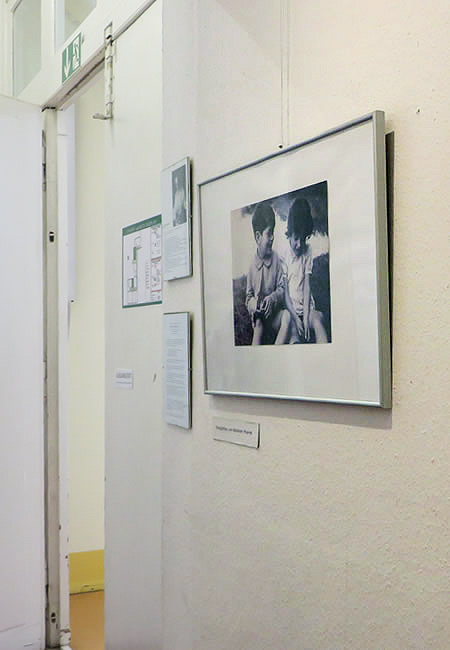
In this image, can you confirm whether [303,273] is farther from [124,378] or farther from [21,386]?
[21,386]

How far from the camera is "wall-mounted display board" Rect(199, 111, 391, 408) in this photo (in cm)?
122

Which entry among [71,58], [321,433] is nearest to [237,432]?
[321,433]

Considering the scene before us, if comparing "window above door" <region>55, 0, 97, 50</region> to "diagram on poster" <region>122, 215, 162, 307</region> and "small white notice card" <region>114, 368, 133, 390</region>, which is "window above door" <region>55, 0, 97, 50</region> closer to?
"diagram on poster" <region>122, 215, 162, 307</region>

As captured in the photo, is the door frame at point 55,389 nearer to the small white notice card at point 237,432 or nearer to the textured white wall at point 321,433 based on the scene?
the textured white wall at point 321,433

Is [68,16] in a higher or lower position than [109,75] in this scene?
higher

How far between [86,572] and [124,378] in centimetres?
186

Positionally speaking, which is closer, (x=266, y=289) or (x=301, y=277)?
(x=301, y=277)

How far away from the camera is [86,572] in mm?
3885

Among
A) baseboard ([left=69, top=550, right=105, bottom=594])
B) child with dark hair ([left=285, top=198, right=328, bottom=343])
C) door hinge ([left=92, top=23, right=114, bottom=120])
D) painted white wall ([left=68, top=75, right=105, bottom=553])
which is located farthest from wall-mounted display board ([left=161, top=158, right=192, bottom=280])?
baseboard ([left=69, top=550, right=105, bottom=594])

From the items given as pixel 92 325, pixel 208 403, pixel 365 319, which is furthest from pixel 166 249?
pixel 92 325

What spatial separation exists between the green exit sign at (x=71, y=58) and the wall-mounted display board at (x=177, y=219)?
3.33 feet

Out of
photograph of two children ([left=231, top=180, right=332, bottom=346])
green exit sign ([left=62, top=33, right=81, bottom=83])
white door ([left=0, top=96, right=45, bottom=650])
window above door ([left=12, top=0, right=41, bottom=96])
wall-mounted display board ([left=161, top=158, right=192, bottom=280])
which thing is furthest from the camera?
window above door ([left=12, top=0, right=41, bottom=96])

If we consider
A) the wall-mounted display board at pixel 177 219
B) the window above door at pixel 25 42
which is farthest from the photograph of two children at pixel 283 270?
the window above door at pixel 25 42

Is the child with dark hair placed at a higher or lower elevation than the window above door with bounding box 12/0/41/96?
lower
